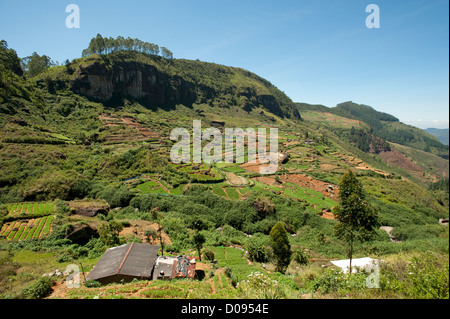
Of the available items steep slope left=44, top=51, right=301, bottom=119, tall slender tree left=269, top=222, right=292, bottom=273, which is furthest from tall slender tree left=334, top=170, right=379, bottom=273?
steep slope left=44, top=51, right=301, bottom=119

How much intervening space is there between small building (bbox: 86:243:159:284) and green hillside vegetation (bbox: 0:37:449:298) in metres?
2.06

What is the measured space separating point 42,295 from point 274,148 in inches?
2786

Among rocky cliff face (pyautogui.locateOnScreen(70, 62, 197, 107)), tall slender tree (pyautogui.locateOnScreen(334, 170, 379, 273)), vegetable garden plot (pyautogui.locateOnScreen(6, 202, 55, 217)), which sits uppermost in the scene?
rocky cliff face (pyautogui.locateOnScreen(70, 62, 197, 107))

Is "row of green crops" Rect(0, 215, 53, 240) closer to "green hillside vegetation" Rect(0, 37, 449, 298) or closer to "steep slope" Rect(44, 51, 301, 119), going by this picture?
"green hillside vegetation" Rect(0, 37, 449, 298)

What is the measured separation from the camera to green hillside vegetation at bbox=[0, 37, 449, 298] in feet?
33.7

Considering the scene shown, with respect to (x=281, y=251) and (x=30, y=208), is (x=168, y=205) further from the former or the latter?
(x=281, y=251)

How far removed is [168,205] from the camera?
33156mm

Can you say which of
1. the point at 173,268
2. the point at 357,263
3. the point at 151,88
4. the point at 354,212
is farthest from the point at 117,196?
the point at 151,88

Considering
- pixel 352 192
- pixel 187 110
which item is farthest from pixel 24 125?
pixel 187 110

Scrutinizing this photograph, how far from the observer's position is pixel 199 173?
46.2m

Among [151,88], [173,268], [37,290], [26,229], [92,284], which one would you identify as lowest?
[173,268]

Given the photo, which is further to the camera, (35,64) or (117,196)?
(35,64)

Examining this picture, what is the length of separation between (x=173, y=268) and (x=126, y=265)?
11.3ft
